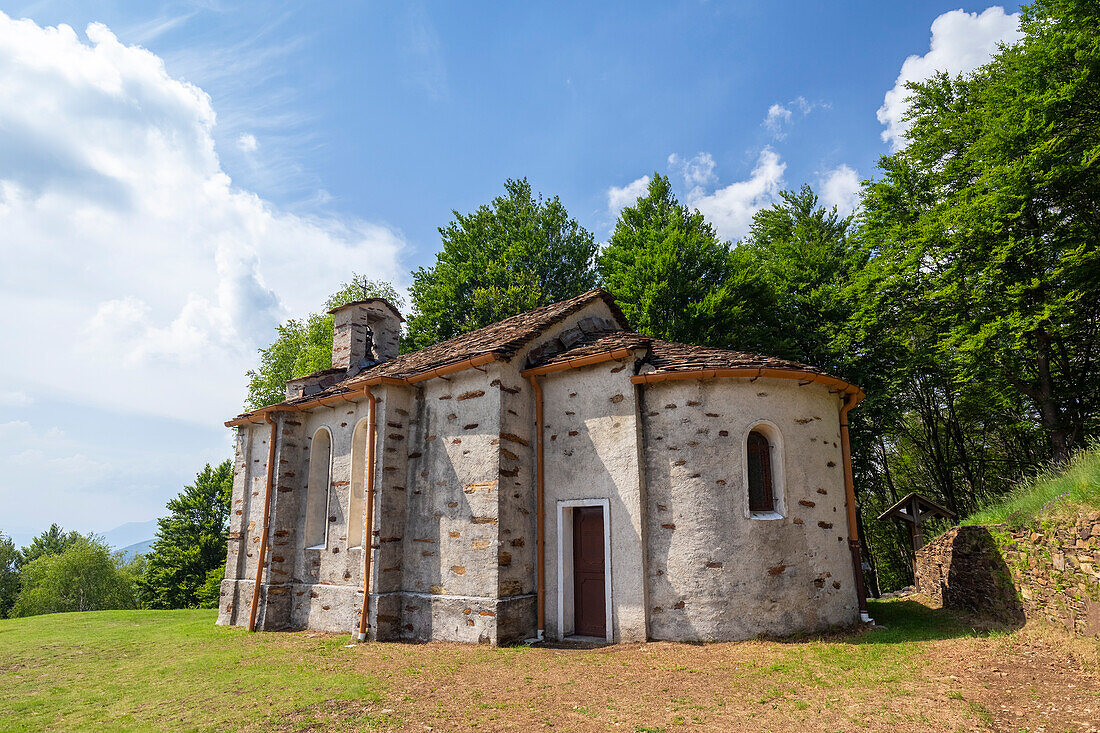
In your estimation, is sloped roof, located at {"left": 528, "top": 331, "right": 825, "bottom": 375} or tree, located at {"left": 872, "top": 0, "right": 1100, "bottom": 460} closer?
sloped roof, located at {"left": 528, "top": 331, "right": 825, "bottom": 375}

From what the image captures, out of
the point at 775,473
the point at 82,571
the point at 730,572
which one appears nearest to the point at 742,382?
the point at 775,473

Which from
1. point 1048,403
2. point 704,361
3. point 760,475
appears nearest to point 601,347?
point 704,361

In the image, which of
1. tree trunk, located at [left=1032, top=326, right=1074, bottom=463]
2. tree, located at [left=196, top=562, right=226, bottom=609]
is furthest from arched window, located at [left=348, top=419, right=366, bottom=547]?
tree, located at [left=196, top=562, right=226, bottom=609]

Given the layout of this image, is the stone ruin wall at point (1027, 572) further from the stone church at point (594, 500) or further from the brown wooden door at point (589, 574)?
the brown wooden door at point (589, 574)

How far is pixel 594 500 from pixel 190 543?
3020cm

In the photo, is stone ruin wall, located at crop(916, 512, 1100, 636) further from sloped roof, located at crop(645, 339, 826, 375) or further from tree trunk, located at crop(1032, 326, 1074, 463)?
tree trunk, located at crop(1032, 326, 1074, 463)

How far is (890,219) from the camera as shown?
1784cm

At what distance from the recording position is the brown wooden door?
407 inches

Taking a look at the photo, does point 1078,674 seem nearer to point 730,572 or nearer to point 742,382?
point 730,572

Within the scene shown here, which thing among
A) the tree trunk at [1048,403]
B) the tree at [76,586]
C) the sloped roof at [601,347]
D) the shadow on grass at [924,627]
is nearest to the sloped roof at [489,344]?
the sloped roof at [601,347]

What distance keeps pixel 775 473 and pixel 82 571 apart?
46.7 meters

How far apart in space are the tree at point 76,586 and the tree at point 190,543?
1016 centimetres

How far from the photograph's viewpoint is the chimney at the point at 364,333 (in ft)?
54.5

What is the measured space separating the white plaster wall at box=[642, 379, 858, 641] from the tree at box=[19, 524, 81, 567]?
56.8 metres
